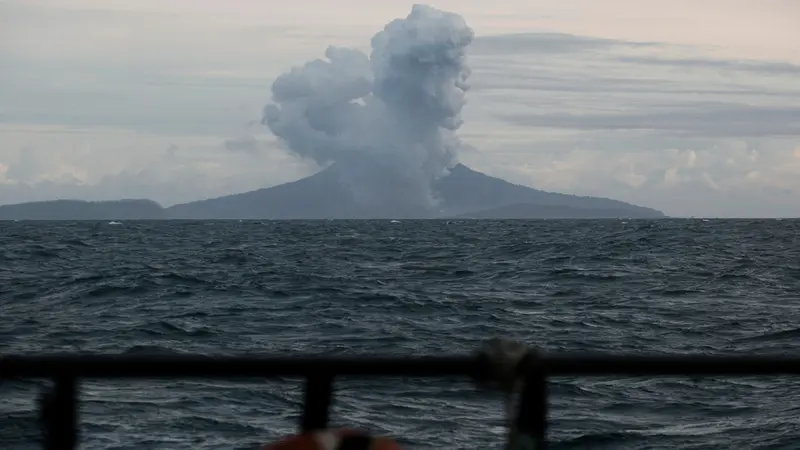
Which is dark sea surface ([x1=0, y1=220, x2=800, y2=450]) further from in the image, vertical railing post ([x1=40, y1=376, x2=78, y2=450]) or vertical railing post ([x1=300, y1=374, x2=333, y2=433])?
vertical railing post ([x1=40, y1=376, x2=78, y2=450])

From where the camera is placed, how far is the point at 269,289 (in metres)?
28.2

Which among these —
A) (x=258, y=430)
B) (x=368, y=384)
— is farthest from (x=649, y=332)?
(x=258, y=430)

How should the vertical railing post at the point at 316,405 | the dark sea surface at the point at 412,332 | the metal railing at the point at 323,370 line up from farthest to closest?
1. the dark sea surface at the point at 412,332
2. the vertical railing post at the point at 316,405
3. the metal railing at the point at 323,370

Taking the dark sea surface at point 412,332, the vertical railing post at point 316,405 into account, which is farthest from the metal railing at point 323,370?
the dark sea surface at point 412,332

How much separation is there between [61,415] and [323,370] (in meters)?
0.65

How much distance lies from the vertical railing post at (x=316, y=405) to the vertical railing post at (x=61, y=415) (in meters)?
0.58

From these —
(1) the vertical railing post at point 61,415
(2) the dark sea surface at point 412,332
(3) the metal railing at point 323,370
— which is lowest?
(2) the dark sea surface at point 412,332

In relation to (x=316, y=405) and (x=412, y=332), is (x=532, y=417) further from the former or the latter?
(x=412, y=332)

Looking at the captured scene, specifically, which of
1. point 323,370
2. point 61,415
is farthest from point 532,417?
point 61,415

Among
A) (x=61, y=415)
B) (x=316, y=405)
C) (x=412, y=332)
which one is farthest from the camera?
(x=412, y=332)

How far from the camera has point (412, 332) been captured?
1903 centimetres

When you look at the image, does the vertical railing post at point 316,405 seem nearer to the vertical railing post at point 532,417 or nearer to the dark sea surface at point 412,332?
the vertical railing post at point 532,417

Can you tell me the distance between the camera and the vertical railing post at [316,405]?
9.52 feet

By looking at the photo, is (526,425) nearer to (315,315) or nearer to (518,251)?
(315,315)
